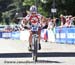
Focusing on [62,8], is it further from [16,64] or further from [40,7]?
[16,64]

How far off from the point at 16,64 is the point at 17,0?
8046 centimetres

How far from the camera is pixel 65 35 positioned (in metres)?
27.4

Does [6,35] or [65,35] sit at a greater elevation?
[65,35]

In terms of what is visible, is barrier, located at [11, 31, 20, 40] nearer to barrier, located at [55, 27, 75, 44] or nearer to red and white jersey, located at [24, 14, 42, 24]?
barrier, located at [55, 27, 75, 44]

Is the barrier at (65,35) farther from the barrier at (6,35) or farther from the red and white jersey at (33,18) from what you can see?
the barrier at (6,35)

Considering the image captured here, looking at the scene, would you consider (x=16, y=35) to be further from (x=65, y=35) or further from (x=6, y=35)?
(x=65, y=35)

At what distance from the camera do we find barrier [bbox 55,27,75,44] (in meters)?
26.0

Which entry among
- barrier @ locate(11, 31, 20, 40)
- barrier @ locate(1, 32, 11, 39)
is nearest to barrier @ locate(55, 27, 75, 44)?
barrier @ locate(11, 31, 20, 40)

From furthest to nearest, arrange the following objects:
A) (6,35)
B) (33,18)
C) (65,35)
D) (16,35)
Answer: (6,35)
(16,35)
(65,35)
(33,18)

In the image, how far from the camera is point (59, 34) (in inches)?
1120

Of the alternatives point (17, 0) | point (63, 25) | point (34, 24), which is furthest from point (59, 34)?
point (17, 0)

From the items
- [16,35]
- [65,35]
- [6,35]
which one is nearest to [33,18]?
[65,35]

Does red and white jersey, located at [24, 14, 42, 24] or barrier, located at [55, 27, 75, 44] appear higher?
red and white jersey, located at [24, 14, 42, 24]

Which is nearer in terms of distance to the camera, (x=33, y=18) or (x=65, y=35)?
(x=33, y=18)
